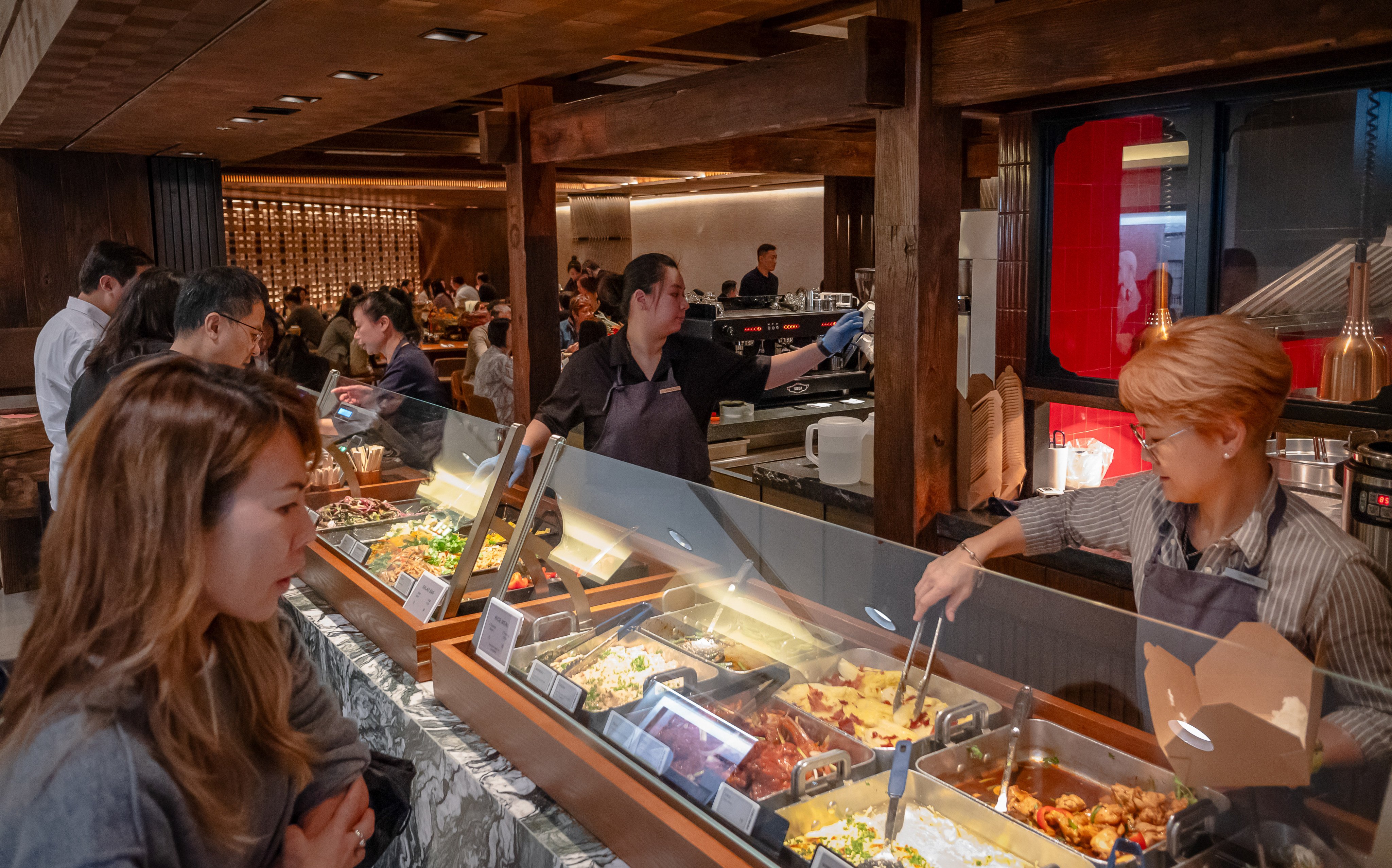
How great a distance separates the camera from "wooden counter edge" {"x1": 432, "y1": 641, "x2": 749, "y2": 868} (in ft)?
4.81

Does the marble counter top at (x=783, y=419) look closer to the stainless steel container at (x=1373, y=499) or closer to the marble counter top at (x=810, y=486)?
the marble counter top at (x=810, y=486)

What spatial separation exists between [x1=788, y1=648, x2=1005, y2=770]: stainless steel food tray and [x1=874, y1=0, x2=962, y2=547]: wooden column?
4.39ft

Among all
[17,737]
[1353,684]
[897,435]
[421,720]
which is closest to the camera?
[17,737]

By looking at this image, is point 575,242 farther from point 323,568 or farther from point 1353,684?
point 1353,684

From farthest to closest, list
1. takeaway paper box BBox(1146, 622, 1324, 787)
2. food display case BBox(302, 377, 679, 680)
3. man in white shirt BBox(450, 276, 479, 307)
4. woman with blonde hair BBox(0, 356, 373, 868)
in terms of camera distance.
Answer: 1. man in white shirt BBox(450, 276, 479, 307)
2. food display case BBox(302, 377, 679, 680)
3. takeaway paper box BBox(1146, 622, 1324, 787)
4. woman with blonde hair BBox(0, 356, 373, 868)

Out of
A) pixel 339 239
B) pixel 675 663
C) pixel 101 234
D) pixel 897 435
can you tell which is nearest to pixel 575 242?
pixel 339 239

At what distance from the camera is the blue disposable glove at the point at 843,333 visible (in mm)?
3414

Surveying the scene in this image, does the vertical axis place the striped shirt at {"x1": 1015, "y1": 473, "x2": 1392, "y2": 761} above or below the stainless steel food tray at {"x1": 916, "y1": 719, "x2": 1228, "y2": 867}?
above

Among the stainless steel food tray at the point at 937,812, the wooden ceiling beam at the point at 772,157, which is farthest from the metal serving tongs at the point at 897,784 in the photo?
the wooden ceiling beam at the point at 772,157

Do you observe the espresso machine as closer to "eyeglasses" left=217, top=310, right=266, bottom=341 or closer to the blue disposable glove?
the blue disposable glove

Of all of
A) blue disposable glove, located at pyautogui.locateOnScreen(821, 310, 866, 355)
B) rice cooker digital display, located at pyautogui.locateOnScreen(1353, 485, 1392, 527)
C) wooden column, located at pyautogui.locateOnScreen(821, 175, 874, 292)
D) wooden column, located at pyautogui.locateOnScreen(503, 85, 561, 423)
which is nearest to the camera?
rice cooker digital display, located at pyautogui.locateOnScreen(1353, 485, 1392, 527)

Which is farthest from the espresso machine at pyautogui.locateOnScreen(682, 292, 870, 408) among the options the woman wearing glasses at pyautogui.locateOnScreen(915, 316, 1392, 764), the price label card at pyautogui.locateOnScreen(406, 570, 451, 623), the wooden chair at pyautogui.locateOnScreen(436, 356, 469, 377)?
the wooden chair at pyautogui.locateOnScreen(436, 356, 469, 377)

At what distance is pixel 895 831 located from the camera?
148 centimetres

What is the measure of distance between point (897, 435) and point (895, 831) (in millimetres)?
1755
